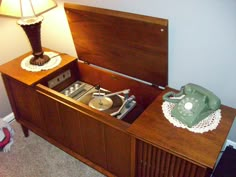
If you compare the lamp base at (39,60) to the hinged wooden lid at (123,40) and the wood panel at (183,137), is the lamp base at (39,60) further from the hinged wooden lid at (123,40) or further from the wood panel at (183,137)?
the wood panel at (183,137)

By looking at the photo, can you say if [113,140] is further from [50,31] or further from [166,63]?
[50,31]

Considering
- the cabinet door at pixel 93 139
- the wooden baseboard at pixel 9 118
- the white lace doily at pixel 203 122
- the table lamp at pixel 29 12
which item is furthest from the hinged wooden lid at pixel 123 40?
the wooden baseboard at pixel 9 118

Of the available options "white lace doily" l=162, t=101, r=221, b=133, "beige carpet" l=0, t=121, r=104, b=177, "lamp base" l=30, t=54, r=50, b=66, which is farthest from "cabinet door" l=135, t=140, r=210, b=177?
"lamp base" l=30, t=54, r=50, b=66

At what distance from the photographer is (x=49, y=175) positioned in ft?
6.00

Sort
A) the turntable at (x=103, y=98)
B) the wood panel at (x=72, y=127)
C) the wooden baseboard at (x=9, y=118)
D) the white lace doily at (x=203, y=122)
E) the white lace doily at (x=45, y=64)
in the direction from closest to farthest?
the white lace doily at (x=203, y=122)
the wood panel at (x=72, y=127)
the turntable at (x=103, y=98)
the white lace doily at (x=45, y=64)
the wooden baseboard at (x=9, y=118)

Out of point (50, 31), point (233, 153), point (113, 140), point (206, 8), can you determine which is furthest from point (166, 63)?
point (50, 31)

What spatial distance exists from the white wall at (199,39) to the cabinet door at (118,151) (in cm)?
47

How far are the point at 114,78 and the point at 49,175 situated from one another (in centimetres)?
80

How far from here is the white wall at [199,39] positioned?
1.21 meters

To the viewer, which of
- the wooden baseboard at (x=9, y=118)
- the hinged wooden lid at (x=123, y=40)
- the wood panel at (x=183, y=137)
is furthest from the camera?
the wooden baseboard at (x=9, y=118)

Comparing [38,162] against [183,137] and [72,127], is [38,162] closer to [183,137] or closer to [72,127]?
[72,127]

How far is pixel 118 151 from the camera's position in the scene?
1426 mm

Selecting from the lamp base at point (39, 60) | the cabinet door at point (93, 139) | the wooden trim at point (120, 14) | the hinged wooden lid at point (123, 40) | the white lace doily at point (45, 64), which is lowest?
the cabinet door at point (93, 139)

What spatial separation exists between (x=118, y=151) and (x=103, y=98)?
0.44 metres
